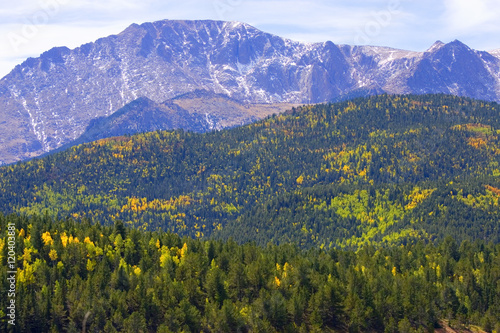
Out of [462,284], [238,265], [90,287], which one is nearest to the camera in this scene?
[90,287]

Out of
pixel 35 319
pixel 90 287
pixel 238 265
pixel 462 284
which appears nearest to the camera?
pixel 35 319

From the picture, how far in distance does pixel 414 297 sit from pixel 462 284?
2276 centimetres

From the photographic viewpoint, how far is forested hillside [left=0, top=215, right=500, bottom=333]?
149875 millimetres

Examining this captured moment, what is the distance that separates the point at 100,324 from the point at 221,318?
26906 mm

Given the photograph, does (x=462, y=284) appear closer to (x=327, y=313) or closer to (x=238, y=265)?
(x=327, y=313)

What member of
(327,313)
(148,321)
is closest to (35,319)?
(148,321)

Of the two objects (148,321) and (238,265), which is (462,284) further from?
(148,321)

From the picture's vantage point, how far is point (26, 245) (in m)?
177

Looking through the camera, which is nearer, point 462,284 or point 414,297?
point 414,297

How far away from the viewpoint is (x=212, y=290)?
16688cm

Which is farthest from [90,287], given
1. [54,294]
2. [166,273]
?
[166,273]

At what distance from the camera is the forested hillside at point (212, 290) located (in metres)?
150

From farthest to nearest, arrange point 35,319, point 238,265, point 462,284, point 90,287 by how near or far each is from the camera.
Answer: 1. point 462,284
2. point 238,265
3. point 90,287
4. point 35,319

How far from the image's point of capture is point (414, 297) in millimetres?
173500
